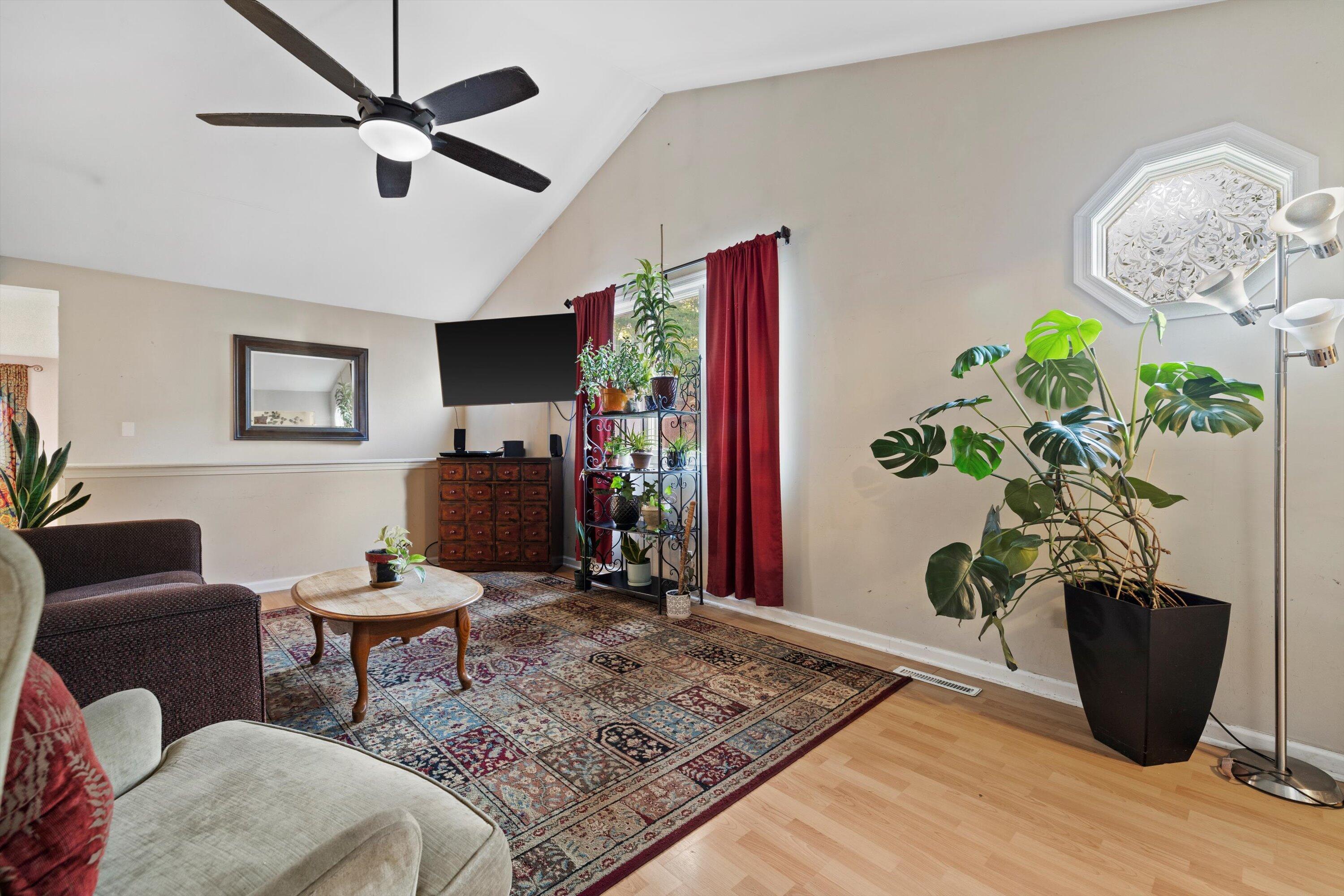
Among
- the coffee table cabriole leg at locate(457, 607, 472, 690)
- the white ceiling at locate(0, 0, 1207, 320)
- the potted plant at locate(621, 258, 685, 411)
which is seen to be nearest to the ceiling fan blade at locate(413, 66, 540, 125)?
the white ceiling at locate(0, 0, 1207, 320)

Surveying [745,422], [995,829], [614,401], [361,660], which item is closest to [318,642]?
[361,660]

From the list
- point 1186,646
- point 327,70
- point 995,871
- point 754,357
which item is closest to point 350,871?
point 995,871

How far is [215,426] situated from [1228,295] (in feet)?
18.6

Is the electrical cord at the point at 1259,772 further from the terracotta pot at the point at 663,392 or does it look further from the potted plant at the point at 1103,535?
the terracotta pot at the point at 663,392

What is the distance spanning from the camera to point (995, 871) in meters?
1.40

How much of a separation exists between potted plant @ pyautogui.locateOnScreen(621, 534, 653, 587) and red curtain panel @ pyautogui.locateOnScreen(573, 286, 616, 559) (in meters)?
0.35

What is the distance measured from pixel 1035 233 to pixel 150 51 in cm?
426

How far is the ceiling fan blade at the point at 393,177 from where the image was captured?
8.75ft

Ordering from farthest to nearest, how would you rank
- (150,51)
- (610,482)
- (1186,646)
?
(610,482), (150,51), (1186,646)

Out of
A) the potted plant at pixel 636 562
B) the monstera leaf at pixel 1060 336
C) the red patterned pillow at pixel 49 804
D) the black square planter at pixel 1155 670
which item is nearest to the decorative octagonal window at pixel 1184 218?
the monstera leaf at pixel 1060 336

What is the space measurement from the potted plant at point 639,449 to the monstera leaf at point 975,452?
1.99 metres

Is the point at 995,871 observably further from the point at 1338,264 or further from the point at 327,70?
the point at 327,70

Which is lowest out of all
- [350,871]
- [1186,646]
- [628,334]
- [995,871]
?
[995,871]

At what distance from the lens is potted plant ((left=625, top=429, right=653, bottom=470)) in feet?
12.2
